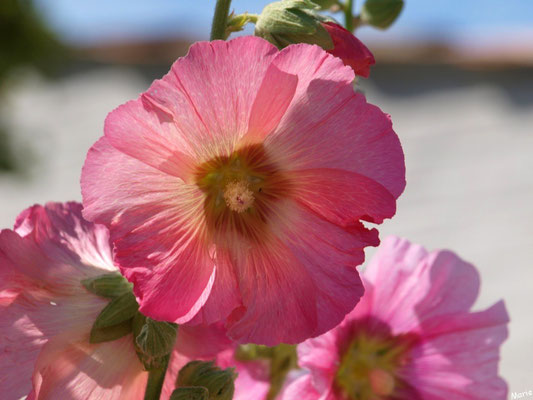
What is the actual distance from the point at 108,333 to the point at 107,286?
38mm

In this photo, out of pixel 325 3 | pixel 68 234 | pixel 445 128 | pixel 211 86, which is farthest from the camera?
pixel 445 128

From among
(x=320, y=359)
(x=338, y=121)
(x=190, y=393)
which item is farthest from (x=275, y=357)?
(x=338, y=121)

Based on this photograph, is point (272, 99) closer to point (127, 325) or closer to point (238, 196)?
point (238, 196)

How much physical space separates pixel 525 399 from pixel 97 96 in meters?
5.53

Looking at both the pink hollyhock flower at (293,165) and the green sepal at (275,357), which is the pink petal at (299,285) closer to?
the pink hollyhock flower at (293,165)

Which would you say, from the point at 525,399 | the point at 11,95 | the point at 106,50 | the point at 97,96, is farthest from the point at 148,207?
the point at 11,95

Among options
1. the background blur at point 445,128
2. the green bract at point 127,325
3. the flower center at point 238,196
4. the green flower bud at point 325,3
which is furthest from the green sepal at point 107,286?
the background blur at point 445,128

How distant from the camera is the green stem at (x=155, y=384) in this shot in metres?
0.57

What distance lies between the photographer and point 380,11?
2.59ft

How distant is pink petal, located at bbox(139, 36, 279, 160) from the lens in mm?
482

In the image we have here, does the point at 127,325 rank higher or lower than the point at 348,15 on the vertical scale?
lower

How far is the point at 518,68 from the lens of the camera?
4.69 meters

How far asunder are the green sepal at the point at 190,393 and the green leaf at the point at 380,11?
1.41ft

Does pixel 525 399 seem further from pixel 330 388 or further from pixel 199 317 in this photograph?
pixel 199 317
